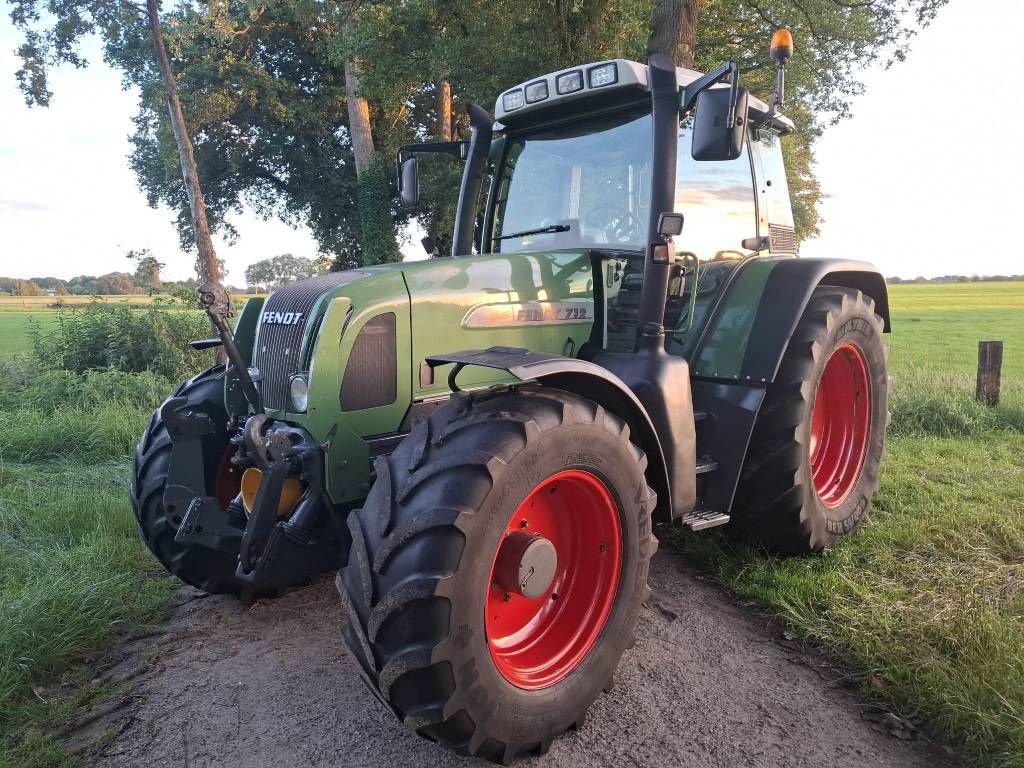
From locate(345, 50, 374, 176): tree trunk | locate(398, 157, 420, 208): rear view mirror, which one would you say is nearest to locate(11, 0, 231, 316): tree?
locate(345, 50, 374, 176): tree trunk

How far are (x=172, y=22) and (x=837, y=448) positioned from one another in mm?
13918

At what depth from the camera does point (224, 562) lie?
10.6 ft

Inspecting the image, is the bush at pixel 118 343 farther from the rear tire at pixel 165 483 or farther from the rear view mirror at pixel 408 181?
the rear tire at pixel 165 483

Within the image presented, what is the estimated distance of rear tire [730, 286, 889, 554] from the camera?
3400mm

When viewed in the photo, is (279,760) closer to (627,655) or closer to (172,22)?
(627,655)

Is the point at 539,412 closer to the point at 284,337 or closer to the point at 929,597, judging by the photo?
the point at 284,337

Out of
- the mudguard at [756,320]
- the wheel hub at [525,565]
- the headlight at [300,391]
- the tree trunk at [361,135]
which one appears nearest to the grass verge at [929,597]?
the mudguard at [756,320]

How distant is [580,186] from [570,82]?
1.59 feet

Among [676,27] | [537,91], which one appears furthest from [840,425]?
[676,27]

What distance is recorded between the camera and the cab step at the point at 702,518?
3.03m

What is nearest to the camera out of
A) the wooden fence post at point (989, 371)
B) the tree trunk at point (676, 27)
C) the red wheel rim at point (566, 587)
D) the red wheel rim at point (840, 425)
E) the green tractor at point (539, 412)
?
the green tractor at point (539, 412)

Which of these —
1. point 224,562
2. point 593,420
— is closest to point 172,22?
point 224,562

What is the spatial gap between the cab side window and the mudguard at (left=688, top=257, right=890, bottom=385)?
8.4 inches

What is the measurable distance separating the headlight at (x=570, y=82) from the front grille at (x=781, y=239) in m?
1.52
